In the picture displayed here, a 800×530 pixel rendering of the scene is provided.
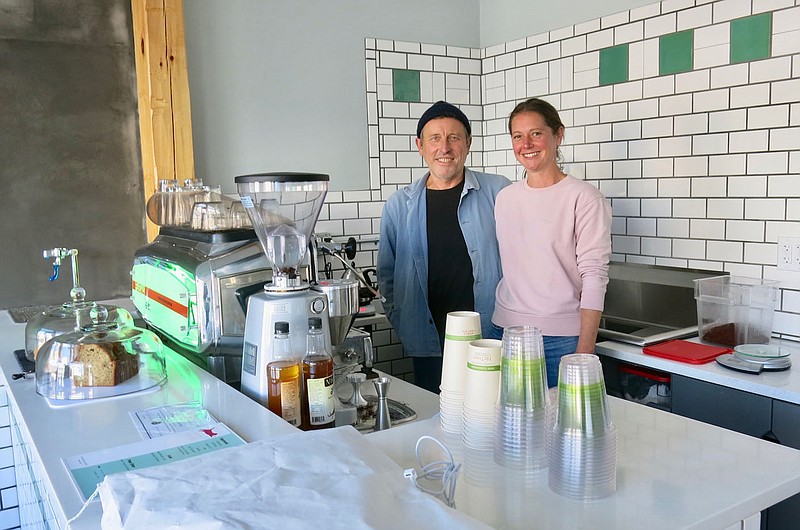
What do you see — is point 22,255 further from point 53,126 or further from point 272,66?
point 272,66

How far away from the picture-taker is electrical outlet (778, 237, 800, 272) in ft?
7.97

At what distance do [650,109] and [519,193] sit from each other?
0.90 metres

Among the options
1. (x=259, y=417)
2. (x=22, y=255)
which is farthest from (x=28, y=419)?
(x=22, y=255)

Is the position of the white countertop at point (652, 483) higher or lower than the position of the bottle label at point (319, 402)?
lower

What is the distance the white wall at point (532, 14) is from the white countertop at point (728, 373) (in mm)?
1463

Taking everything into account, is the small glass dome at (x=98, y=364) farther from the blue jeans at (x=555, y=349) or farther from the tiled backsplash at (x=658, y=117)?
the tiled backsplash at (x=658, y=117)

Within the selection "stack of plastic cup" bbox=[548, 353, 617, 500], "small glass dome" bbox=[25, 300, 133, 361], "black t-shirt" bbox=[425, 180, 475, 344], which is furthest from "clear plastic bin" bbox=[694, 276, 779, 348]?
"small glass dome" bbox=[25, 300, 133, 361]

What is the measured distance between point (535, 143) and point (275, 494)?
67.9 inches

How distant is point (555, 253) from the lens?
2.29m

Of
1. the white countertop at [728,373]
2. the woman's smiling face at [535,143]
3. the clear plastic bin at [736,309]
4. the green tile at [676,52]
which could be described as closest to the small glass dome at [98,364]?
the woman's smiling face at [535,143]

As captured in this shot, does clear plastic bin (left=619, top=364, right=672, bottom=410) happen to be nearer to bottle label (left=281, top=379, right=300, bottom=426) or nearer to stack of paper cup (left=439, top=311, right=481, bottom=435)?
stack of paper cup (left=439, top=311, right=481, bottom=435)

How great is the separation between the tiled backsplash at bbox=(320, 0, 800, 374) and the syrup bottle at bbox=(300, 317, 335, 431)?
1.84m

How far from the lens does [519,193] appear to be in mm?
2404

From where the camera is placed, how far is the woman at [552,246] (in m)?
2.23
